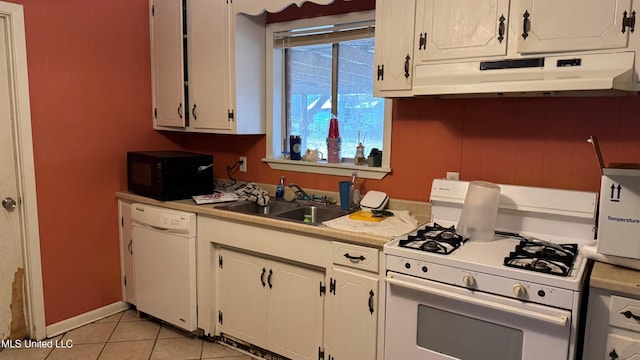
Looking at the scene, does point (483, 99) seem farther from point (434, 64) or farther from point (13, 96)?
point (13, 96)

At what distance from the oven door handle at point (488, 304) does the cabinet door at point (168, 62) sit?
206cm

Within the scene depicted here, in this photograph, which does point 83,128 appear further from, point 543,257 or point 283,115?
point 543,257

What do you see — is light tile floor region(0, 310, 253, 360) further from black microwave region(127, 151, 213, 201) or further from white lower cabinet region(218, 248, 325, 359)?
black microwave region(127, 151, 213, 201)

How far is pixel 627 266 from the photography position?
1.71 metres

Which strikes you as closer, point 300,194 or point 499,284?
point 499,284

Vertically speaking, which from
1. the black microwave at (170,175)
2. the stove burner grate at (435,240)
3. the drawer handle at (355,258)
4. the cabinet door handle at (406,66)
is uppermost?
the cabinet door handle at (406,66)

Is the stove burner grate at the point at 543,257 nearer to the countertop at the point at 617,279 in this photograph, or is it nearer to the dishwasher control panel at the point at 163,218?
the countertop at the point at 617,279

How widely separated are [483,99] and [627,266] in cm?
105

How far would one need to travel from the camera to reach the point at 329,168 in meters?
2.95

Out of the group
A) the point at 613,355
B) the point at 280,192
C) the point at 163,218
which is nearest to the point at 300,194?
the point at 280,192

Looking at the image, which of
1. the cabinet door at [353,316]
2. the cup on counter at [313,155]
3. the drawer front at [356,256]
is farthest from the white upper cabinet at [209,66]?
the cabinet door at [353,316]

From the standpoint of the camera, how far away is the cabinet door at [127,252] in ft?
10.5

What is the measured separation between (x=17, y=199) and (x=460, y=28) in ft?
8.92

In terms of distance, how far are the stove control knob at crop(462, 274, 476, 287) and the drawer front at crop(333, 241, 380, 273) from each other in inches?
16.8
